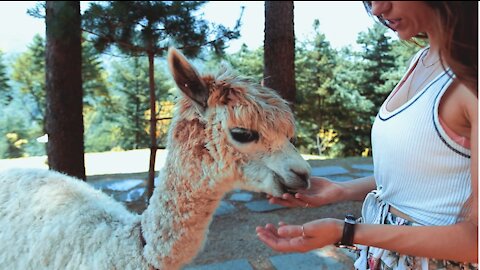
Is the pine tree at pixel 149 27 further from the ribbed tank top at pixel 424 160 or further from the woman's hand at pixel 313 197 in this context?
the ribbed tank top at pixel 424 160

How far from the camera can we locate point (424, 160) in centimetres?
100

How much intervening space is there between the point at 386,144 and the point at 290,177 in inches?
16.1

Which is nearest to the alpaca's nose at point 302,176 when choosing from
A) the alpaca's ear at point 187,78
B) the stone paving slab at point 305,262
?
the alpaca's ear at point 187,78

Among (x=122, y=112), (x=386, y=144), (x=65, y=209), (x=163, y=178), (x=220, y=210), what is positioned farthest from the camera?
(x=122, y=112)

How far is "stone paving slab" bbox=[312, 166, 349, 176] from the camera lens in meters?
6.26

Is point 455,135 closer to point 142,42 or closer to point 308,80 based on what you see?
point 142,42

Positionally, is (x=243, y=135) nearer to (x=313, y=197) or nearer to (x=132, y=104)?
(x=313, y=197)

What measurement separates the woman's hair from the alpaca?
2.40ft

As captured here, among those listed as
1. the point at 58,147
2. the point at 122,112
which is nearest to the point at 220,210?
the point at 58,147

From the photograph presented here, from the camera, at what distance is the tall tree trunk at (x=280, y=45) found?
488 centimetres

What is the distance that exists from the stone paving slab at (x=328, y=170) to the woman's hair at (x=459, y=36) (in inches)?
218

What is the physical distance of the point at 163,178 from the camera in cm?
163

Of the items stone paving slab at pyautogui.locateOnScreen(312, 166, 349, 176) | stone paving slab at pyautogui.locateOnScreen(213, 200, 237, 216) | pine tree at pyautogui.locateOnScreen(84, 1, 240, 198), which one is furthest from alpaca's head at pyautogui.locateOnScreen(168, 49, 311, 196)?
stone paving slab at pyautogui.locateOnScreen(312, 166, 349, 176)

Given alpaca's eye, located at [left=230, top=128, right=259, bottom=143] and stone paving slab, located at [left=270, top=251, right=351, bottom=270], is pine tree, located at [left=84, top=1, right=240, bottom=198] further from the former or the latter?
alpaca's eye, located at [left=230, top=128, right=259, bottom=143]
